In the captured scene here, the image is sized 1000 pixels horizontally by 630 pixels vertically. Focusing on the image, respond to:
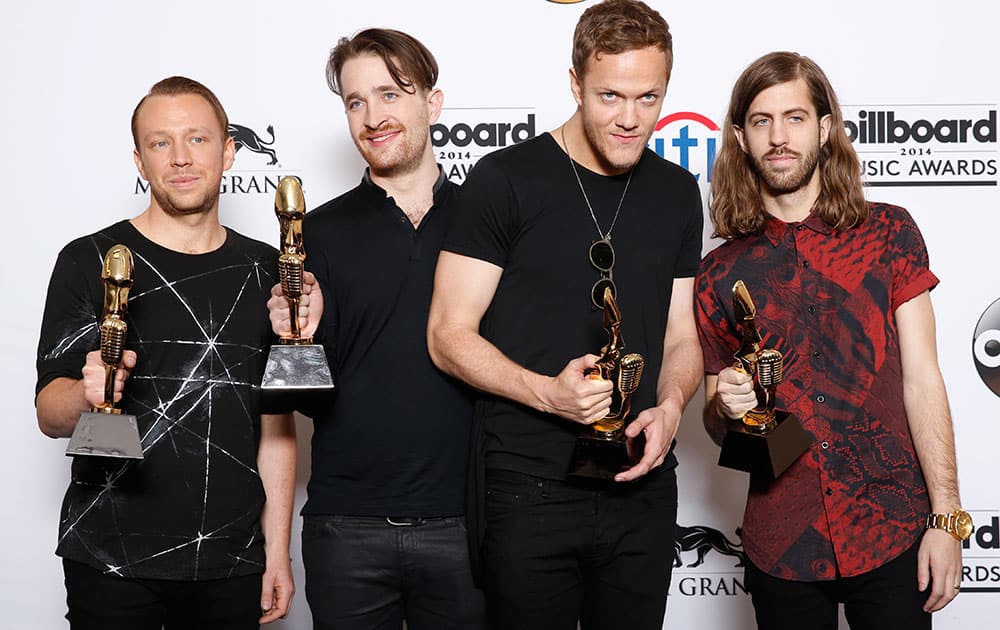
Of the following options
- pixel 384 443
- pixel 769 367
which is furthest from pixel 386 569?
pixel 769 367

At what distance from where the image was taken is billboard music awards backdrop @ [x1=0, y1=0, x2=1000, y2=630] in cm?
313

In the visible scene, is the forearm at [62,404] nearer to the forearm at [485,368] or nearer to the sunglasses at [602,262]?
the forearm at [485,368]

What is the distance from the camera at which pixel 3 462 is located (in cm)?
315

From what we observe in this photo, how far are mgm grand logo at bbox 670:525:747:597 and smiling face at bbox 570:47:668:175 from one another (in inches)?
62.5

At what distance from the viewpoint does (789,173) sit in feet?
7.18

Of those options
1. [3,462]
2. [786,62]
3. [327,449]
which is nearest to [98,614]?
[327,449]

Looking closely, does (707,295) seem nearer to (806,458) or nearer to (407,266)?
(806,458)

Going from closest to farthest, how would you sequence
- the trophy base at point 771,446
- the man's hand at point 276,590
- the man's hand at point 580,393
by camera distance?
the man's hand at point 580,393, the trophy base at point 771,446, the man's hand at point 276,590

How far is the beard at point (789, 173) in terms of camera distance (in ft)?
7.17

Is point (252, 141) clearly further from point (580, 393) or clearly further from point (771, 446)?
point (771, 446)

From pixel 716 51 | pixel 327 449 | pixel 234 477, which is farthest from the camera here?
pixel 716 51

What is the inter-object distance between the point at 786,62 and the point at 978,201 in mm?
1281

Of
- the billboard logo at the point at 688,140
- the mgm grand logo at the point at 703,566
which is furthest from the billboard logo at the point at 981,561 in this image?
the billboard logo at the point at 688,140

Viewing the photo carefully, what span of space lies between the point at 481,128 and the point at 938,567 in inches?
71.5
